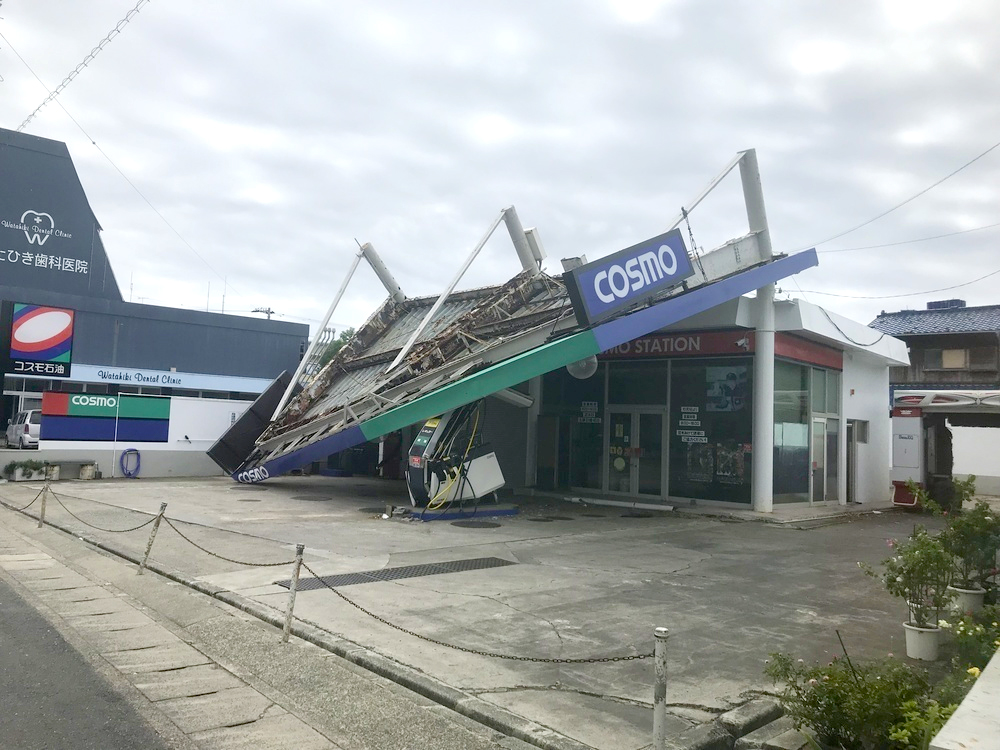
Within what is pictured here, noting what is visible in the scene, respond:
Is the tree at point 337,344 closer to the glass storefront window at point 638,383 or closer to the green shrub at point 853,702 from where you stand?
the glass storefront window at point 638,383

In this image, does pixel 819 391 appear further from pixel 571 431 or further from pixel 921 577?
pixel 921 577

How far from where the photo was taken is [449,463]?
15.9 m

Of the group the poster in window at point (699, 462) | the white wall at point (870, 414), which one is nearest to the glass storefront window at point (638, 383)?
the poster in window at point (699, 462)

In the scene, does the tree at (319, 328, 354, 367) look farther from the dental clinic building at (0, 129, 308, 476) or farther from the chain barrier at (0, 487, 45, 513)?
the chain barrier at (0, 487, 45, 513)

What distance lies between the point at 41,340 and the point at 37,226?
77.4ft

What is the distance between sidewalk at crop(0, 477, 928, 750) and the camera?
5605 millimetres

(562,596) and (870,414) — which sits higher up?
(870,414)

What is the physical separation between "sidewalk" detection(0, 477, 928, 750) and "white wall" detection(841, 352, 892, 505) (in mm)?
5737

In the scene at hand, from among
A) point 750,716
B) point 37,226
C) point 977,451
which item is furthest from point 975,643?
point 37,226

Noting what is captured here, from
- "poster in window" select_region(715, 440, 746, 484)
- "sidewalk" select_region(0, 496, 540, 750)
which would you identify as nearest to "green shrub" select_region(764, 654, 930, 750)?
"sidewalk" select_region(0, 496, 540, 750)

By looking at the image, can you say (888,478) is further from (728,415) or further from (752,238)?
(752,238)

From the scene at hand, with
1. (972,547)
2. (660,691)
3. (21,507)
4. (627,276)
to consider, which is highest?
(627,276)

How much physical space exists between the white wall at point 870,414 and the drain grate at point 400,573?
46.3ft

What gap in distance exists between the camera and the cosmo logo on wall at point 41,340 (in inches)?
961
